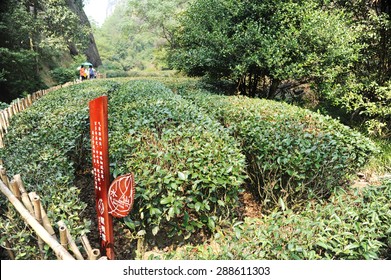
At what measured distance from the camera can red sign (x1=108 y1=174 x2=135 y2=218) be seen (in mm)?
2184

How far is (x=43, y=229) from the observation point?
2.18 m

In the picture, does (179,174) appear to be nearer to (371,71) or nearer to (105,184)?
(105,184)

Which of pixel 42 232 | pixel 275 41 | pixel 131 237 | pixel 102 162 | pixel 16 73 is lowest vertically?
pixel 131 237

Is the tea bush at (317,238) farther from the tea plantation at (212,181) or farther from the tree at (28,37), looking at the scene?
the tree at (28,37)

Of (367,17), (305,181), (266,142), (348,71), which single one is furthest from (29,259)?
(367,17)

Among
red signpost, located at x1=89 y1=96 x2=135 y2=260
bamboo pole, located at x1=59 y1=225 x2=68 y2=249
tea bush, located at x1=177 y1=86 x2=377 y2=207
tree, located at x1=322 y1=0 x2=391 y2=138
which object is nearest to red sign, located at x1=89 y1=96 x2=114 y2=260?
red signpost, located at x1=89 y1=96 x2=135 y2=260

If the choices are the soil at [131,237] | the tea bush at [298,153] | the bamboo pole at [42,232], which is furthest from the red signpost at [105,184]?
the tea bush at [298,153]

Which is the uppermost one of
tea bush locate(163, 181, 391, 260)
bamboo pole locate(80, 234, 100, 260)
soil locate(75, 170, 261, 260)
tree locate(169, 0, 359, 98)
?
tree locate(169, 0, 359, 98)

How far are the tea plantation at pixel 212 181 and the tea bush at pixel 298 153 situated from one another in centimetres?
2

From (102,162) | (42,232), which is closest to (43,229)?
(42,232)

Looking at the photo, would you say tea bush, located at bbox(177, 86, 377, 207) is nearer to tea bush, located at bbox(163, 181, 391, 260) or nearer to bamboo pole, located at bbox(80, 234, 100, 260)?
tea bush, located at bbox(163, 181, 391, 260)

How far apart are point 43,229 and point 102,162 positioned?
676mm

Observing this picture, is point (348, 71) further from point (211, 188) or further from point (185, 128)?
point (211, 188)

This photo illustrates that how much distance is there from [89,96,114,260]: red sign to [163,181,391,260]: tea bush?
0.57 meters
